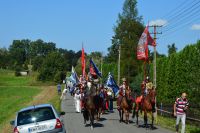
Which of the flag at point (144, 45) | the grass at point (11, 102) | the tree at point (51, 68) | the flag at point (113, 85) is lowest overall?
the grass at point (11, 102)

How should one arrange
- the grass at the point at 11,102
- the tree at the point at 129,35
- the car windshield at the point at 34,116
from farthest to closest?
the tree at the point at 129,35 < the grass at the point at 11,102 < the car windshield at the point at 34,116

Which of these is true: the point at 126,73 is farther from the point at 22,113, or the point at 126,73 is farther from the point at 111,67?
the point at 22,113

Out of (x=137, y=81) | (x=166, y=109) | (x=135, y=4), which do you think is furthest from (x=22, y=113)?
(x=135, y=4)

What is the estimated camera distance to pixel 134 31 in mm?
97750

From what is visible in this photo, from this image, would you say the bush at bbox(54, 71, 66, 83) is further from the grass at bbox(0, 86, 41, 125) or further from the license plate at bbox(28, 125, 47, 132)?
the license plate at bbox(28, 125, 47, 132)

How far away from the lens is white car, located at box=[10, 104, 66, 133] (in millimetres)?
16125

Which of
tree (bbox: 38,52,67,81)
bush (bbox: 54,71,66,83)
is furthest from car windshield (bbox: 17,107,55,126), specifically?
tree (bbox: 38,52,67,81)

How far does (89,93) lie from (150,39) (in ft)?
25.1

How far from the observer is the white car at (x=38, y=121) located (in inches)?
635

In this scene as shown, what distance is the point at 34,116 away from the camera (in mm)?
16500

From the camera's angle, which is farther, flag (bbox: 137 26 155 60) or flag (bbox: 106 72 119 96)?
flag (bbox: 106 72 119 96)

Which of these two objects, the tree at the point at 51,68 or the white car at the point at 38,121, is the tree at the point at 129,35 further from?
the white car at the point at 38,121

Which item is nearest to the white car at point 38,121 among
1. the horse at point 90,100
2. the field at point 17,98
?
the horse at point 90,100

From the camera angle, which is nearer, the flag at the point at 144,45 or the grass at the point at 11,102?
the flag at the point at 144,45
